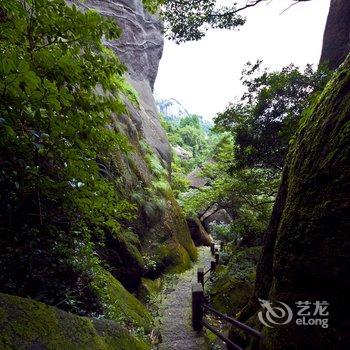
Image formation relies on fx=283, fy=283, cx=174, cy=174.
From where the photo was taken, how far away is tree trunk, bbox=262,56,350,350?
1785 mm

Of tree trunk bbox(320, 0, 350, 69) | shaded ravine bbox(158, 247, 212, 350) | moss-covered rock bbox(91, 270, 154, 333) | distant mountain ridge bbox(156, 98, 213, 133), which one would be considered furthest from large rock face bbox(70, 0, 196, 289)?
distant mountain ridge bbox(156, 98, 213, 133)

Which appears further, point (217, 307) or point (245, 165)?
point (245, 165)

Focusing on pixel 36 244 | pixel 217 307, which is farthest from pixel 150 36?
pixel 36 244

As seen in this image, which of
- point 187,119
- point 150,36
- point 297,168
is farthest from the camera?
point 187,119

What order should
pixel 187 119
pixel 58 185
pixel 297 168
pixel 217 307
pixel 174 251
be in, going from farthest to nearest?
pixel 187 119 < pixel 174 251 < pixel 217 307 < pixel 297 168 < pixel 58 185

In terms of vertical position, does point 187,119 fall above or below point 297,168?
above

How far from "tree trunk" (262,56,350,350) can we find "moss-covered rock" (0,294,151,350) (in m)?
1.55

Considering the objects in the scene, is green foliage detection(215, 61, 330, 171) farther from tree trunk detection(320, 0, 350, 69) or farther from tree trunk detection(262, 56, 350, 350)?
tree trunk detection(262, 56, 350, 350)

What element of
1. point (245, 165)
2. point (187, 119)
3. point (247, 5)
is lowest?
point (245, 165)

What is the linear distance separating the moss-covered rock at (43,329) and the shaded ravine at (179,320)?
299cm

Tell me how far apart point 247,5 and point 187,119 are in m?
41.5

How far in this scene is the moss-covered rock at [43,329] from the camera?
199cm

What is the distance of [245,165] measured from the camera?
28.2 ft

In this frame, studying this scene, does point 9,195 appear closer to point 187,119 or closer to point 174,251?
point 174,251
